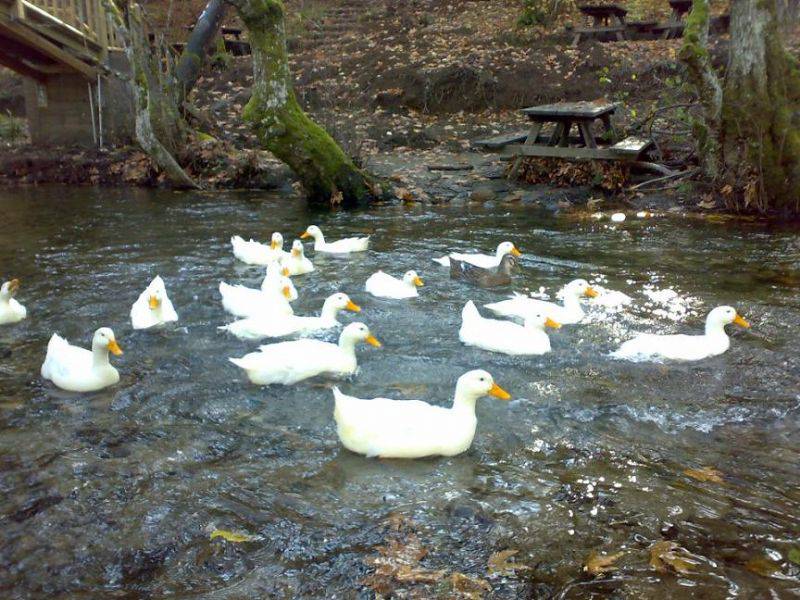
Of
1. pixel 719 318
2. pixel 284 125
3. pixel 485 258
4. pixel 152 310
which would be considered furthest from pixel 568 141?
pixel 152 310

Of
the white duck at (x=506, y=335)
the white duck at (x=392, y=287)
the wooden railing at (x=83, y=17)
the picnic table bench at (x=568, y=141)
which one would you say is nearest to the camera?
the white duck at (x=506, y=335)

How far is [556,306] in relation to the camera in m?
8.06

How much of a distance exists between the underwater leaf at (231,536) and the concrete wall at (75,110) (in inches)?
626

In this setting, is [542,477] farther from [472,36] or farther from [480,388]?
[472,36]

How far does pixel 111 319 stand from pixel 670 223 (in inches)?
328

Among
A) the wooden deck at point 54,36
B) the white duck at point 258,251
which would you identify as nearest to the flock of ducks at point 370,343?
the white duck at point 258,251

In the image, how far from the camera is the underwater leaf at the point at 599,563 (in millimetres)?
4105

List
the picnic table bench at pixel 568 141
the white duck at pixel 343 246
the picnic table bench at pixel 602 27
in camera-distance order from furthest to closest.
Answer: the picnic table bench at pixel 602 27, the picnic table bench at pixel 568 141, the white duck at pixel 343 246

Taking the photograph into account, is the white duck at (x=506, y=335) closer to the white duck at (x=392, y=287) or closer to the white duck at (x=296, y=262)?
the white duck at (x=392, y=287)

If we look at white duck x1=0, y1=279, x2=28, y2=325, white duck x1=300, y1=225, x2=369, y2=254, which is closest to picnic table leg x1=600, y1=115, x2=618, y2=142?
white duck x1=300, y1=225, x2=369, y2=254

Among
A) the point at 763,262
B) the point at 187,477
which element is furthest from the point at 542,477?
the point at 763,262

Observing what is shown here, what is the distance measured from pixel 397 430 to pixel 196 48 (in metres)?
15.7

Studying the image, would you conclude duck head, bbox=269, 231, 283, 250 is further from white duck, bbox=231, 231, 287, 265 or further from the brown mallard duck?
the brown mallard duck

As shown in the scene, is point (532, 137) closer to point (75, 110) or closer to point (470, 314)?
point (470, 314)
